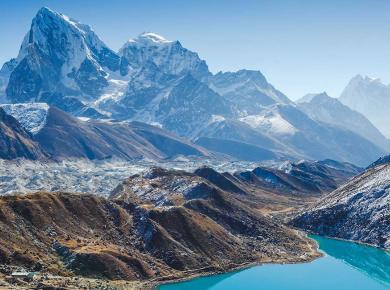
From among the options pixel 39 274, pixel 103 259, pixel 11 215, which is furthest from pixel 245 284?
pixel 11 215

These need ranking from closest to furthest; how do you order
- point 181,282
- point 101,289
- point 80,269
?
point 101,289 → point 80,269 → point 181,282

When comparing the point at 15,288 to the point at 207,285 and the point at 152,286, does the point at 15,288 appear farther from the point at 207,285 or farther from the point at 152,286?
the point at 207,285

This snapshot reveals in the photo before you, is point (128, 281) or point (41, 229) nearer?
point (128, 281)

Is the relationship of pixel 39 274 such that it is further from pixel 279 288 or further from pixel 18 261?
pixel 279 288

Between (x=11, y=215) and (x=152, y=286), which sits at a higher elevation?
(x=11, y=215)

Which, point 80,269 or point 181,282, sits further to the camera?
point 181,282

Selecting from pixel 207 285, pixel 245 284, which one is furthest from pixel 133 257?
pixel 245 284

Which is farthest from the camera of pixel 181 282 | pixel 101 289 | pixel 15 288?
pixel 181 282

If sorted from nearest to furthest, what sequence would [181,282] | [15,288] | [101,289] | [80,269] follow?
[15,288], [101,289], [80,269], [181,282]

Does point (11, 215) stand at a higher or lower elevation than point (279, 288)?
higher
